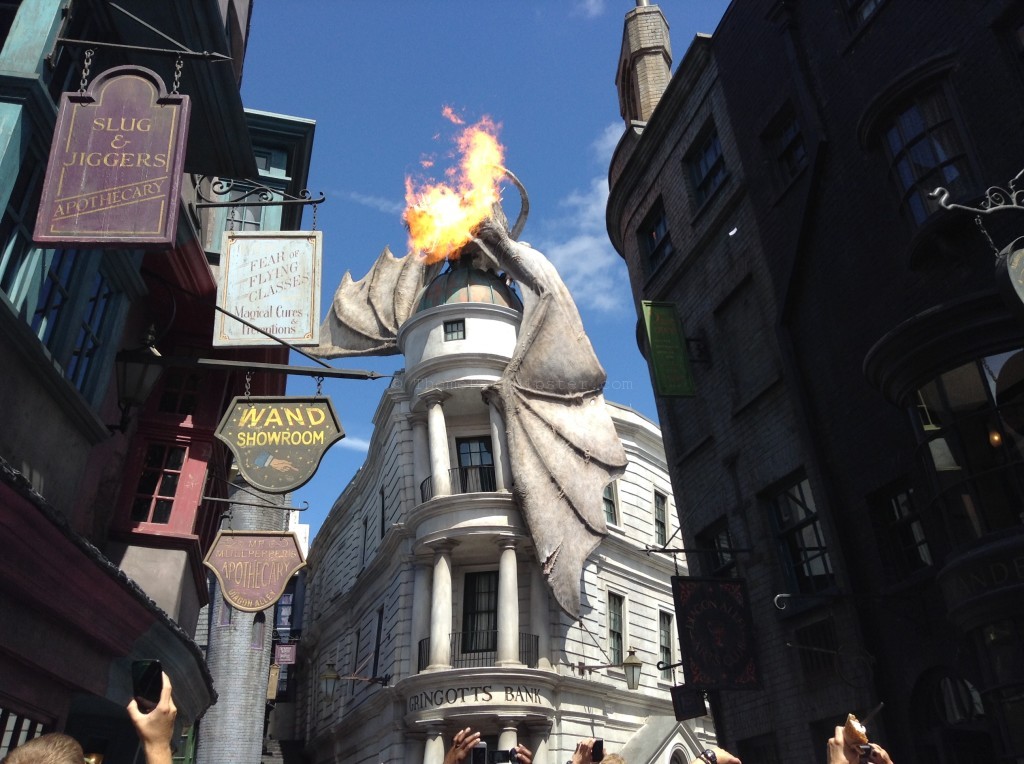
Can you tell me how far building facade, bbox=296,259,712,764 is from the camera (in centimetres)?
2067

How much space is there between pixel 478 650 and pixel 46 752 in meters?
20.1

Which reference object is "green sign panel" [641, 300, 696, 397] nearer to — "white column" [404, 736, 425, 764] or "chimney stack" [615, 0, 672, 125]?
"chimney stack" [615, 0, 672, 125]

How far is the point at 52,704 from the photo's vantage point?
789cm

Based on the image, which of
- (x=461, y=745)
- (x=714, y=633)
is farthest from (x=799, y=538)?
(x=461, y=745)

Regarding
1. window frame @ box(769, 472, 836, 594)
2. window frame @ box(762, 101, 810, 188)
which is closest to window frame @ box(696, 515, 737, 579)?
window frame @ box(769, 472, 836, 594)

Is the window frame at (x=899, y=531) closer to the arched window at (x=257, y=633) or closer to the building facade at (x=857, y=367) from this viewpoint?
the building facade at (x=857, y=367)

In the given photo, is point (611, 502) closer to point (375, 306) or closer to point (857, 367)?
point (375, 306)

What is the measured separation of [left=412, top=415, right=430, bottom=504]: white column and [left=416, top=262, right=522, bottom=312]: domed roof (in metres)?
4.04

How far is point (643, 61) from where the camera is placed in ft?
78.7

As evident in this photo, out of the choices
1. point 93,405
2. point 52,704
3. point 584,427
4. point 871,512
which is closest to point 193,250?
point 93,405

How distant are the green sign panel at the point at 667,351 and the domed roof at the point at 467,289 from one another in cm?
1001

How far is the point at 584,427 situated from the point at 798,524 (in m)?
9.98

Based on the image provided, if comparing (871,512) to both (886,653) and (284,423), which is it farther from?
(284,423)

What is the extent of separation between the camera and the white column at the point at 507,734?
64.6 feet
